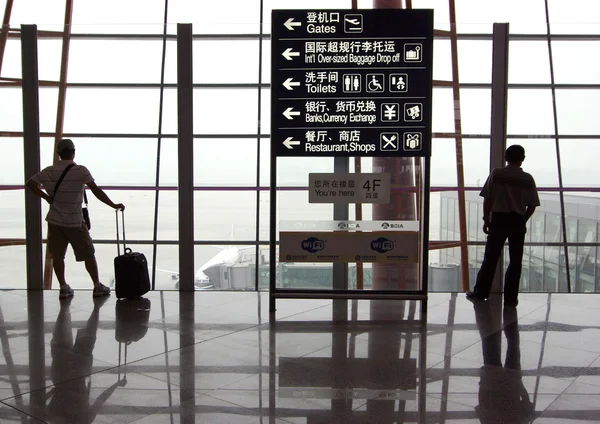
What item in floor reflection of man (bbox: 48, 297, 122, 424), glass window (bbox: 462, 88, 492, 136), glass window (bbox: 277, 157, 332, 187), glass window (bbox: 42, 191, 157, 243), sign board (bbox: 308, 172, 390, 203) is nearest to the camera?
floor reflection of man (bbox: 48, 297, 122, 424)

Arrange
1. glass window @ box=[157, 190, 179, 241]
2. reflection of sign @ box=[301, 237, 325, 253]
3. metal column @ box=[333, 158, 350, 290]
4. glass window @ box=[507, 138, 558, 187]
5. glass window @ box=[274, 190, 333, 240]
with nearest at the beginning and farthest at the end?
reflection of sign @ box=[301, 237, 325, 253] < metal column @ box=[333, 158, 350, 290] < glass window @ box=[274, 190, 333, 240] < glass window @ box=[157, 190, 179, 241] < glass window @ box=[507, 138, 558, 187]

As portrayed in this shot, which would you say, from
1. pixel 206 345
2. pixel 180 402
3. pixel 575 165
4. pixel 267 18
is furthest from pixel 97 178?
pixel 575 165

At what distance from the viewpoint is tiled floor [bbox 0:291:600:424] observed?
3.16 meters

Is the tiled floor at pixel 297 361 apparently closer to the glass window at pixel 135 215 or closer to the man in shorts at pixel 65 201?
the man in shorts at pixel 65 201

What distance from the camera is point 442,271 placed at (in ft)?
37.5

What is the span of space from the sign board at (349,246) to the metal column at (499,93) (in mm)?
1378

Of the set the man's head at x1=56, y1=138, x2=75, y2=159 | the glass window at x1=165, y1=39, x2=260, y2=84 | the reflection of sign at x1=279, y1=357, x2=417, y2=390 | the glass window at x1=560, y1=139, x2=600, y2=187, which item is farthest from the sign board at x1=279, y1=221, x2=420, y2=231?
the glass window at x1=560, y1=139, x2=600, y2=187

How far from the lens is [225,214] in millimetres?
10453

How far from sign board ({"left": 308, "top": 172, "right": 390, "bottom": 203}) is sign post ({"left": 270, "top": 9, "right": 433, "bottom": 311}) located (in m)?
0.20

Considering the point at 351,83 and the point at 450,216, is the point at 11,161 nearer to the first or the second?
the point at 351,83

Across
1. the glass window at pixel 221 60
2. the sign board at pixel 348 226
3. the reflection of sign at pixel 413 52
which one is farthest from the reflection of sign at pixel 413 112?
the glass window at pixel 221 60

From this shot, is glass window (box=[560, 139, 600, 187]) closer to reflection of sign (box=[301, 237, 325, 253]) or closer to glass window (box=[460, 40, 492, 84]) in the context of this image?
glass window (box=[460, 40, 492, 84])

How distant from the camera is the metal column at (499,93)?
6.03 meters

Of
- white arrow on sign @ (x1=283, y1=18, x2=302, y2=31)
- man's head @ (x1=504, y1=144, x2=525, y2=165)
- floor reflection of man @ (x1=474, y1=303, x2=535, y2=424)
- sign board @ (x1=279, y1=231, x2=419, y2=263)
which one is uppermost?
white arrow on sign @ (x1=283, y1=18, x2=302, y2=31)
